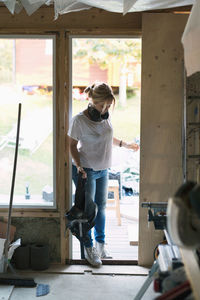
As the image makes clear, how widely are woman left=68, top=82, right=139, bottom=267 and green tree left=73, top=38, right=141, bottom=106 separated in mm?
1225

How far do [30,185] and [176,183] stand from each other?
1409mm

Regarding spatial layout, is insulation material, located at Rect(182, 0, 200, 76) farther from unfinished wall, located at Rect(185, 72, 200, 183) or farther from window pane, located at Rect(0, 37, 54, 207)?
window pane, located at Rect(0, 37, 54, 207)

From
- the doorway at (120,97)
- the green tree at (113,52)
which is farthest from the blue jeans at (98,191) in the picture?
the green tree at (113,52)

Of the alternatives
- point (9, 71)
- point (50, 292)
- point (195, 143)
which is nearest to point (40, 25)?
point (9, 71)

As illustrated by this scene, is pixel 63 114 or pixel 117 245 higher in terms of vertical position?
pixel 63 114

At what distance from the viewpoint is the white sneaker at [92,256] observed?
4156 mm

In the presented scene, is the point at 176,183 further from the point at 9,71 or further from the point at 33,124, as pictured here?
the point at 9,71

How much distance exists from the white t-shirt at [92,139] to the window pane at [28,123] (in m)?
0.34

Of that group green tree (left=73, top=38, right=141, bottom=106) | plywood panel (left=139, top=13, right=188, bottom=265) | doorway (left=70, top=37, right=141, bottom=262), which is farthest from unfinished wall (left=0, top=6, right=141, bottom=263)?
green tree (left=73, top=38, right=141, bottom=106)

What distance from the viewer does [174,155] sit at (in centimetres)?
405

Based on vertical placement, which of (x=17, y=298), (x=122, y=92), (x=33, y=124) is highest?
(x=122, y=92)

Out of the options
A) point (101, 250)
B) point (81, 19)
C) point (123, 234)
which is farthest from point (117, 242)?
point (81, 19)

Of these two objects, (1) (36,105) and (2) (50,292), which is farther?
(1) (36,105)

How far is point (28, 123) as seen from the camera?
4289mm
